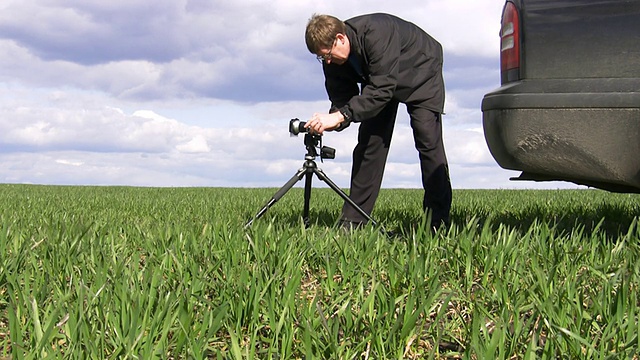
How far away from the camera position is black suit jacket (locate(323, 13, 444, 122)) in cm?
502

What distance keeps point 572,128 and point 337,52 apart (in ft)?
6.51

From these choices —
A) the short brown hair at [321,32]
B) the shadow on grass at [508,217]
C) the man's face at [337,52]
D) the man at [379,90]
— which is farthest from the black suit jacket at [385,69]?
the shadow on grass at [508,217]

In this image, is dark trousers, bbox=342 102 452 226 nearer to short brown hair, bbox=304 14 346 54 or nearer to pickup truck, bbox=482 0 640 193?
short brown hair, bbox=304 14 346 54

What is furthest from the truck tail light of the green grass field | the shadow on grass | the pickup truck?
the shadow on grass

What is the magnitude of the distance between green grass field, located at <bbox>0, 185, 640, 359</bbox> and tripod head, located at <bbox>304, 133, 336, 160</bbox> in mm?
1091

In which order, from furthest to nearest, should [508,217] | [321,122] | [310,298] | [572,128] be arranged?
[508,217], [321,122], [572,128], [310,298]

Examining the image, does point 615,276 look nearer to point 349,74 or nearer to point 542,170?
point 542,170

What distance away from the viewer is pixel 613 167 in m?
3.67

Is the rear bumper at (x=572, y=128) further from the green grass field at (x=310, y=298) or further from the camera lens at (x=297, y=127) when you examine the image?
the camera lens at (x=297, y=127)

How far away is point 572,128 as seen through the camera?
3699mm

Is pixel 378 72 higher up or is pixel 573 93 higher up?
pixel 378 72

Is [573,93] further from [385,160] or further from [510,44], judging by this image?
[385,160]

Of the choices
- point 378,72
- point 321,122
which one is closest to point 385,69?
point 378,72

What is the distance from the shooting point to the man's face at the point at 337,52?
16.3 ft
